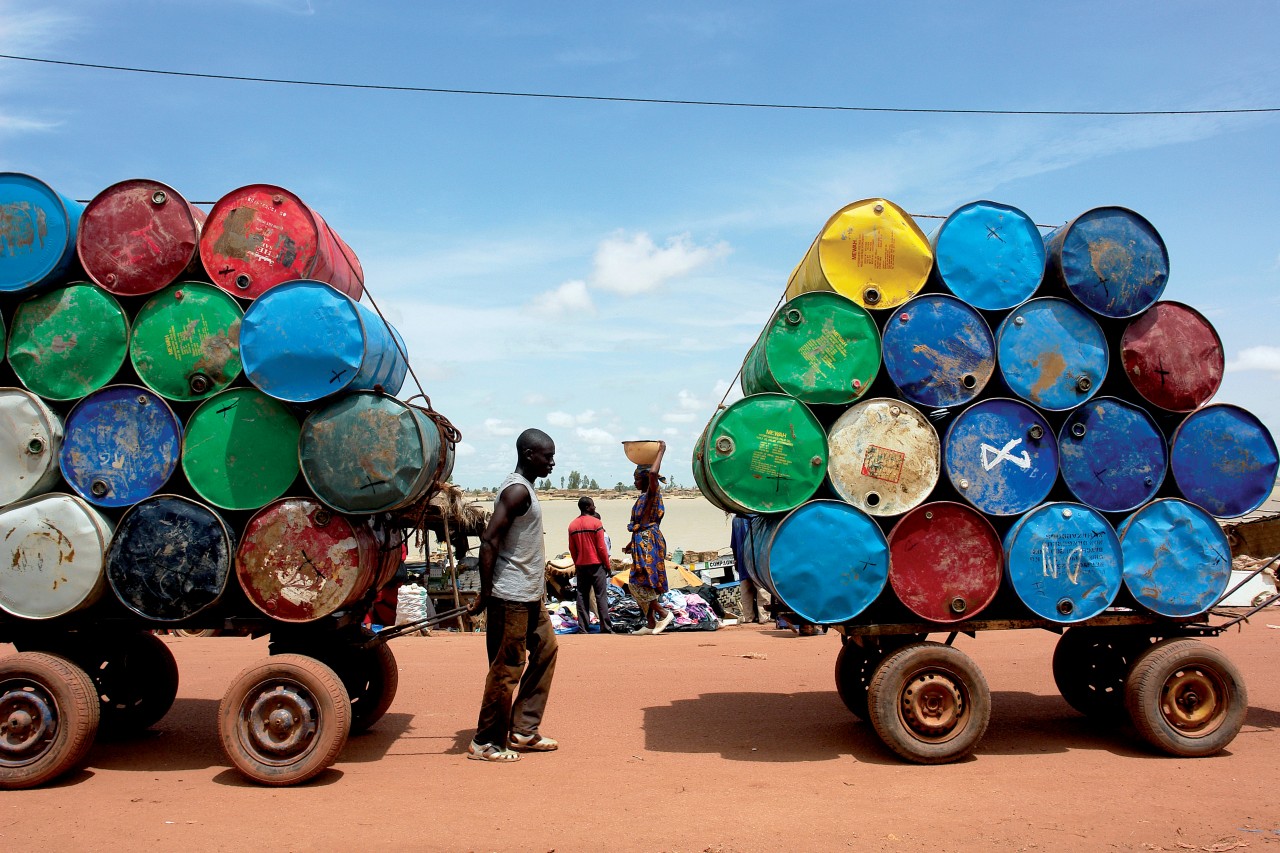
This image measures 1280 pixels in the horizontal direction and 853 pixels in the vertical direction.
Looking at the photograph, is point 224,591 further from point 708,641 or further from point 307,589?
point 708,641

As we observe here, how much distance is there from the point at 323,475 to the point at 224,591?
2.88 feet

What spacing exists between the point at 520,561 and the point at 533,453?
685 mm

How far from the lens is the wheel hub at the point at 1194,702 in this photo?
557 centimetres

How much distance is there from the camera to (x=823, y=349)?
18.2 feet

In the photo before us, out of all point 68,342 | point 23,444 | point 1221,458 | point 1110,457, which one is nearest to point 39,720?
point 23,444

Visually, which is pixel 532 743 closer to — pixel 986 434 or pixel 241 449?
pixel 241 449

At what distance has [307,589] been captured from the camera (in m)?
5.19

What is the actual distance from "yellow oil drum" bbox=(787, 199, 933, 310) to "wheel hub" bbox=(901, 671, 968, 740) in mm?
2283

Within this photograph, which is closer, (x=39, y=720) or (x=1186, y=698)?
(x=39, y=720)

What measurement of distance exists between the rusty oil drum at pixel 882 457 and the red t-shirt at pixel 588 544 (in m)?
6.57

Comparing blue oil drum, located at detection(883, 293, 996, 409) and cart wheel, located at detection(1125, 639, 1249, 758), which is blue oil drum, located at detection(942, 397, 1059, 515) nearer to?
blue oil drum, located at detection(883, 293, 996, 409)

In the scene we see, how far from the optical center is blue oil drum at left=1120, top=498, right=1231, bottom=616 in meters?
5.56

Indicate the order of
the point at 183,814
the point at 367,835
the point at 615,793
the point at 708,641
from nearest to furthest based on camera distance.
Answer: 1. the point at 367,835
2. the point at 183,814
3. the point at 615,793
4. the point at 708,641

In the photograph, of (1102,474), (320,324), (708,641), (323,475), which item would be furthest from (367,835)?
(708,641)
